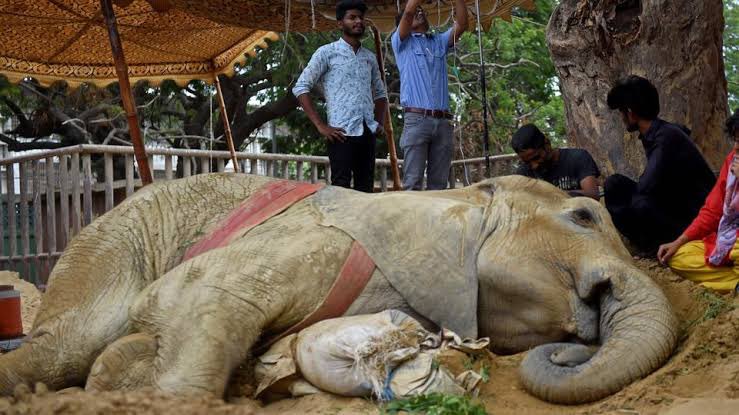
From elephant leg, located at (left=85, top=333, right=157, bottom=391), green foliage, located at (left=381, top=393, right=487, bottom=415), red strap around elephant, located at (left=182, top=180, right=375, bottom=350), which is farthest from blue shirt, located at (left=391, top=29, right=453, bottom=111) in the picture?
green foliage, located at (left=381, top=393, right=487, bottom=415)

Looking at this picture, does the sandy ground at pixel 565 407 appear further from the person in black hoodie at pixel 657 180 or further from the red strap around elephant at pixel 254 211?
the person in black hoodie at pixel 657 180

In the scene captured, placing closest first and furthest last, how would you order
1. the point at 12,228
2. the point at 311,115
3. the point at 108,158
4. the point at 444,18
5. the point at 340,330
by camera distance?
the point at 340,330 < the point at 311,115 < the point at 444,18 < the point at 108,158 < the point at 12,228

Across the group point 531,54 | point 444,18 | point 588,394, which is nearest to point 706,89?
point 444,18

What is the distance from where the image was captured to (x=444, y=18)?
8.29 metres

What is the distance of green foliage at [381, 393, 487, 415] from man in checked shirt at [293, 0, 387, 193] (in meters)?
3.67

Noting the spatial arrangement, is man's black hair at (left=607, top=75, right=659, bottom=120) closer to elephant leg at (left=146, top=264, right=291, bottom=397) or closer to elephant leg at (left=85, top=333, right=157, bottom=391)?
elephant leg at (left=146, top=264, right=291, bottom=397)

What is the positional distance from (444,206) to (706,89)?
3.22 m

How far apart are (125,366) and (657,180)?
2.90 meters

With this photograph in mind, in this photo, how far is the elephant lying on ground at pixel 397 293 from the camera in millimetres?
3707

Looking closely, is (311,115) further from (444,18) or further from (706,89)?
(706,89)

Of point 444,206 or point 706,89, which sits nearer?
point 444,206

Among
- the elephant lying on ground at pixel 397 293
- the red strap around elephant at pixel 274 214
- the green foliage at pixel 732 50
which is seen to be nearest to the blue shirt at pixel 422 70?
the red strap around elephant at pixel 274 214

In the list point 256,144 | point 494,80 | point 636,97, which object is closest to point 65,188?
point 636,97

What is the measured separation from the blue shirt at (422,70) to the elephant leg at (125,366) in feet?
12.7
